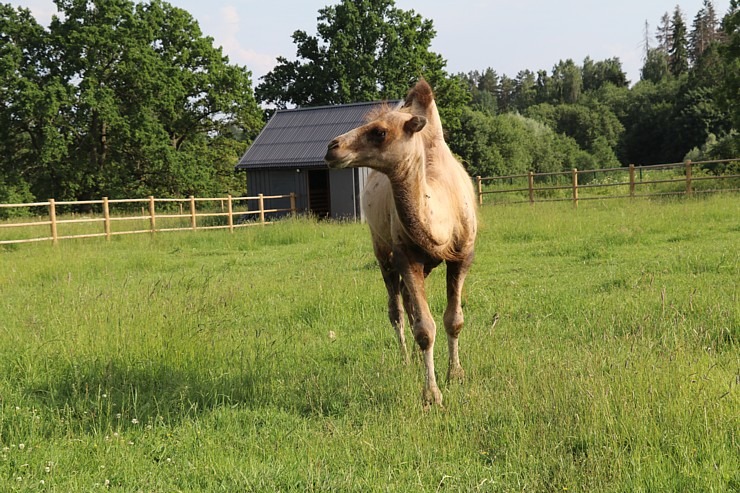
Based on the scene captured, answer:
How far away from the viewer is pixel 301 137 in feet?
86.6

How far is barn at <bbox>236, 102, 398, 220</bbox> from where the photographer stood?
24562 millimetres

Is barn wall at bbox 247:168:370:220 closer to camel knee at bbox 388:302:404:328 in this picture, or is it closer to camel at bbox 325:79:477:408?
camel knee at bbox 388:302:404:328

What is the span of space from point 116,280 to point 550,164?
5759 centimetres

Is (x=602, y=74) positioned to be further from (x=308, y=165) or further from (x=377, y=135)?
(x=377, y=135)

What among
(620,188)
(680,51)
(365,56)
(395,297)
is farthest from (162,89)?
(680,51)

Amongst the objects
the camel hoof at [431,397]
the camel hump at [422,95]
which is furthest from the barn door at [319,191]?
the camel hoof at [431,397]

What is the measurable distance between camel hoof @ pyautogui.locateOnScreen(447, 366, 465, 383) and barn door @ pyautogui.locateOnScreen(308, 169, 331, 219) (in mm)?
21915

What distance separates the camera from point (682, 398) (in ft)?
12.4

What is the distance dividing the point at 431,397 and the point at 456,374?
53cm

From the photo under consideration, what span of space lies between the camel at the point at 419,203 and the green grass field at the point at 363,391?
1.44 ft

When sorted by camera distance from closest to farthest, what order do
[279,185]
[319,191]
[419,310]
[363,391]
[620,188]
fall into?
[419,310], [363,391], [279,185], [319,191], [620,188]

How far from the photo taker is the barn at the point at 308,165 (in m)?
24.6

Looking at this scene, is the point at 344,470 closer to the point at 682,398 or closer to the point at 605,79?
the point at 682,398

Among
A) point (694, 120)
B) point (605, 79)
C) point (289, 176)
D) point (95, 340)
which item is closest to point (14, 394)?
point (95, 340)
